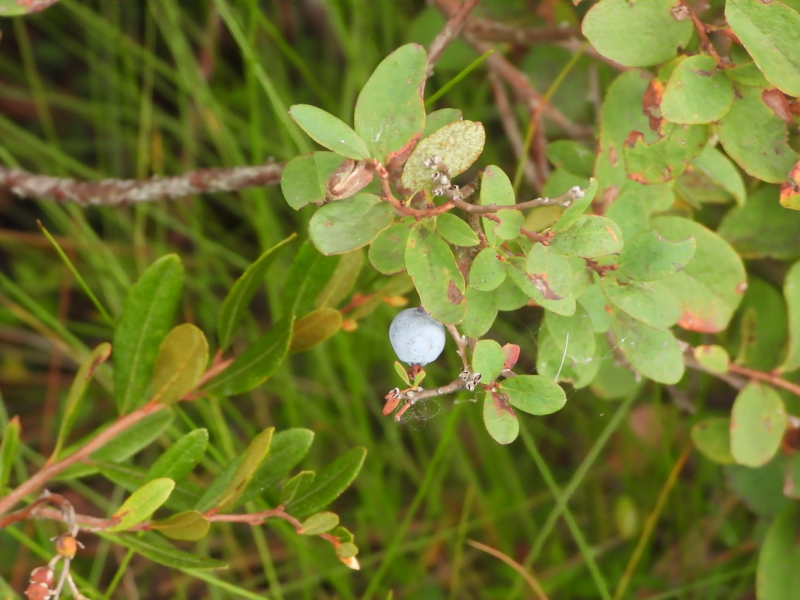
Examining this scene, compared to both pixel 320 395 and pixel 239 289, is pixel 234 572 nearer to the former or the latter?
pixel 320 395

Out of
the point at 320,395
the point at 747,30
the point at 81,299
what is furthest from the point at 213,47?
the point at 747,30

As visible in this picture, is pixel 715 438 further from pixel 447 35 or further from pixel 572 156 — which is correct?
pixel 447 35

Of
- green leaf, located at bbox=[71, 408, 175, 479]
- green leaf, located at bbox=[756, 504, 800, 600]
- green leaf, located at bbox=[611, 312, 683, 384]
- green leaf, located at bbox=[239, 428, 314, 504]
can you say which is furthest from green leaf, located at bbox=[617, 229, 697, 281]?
green leaf, located at bbox=[756, 504, 800, 600]

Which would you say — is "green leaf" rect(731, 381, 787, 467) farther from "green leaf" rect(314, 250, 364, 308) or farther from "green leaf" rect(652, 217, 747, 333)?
"green leaf" rect(314, 250, 364, 308)

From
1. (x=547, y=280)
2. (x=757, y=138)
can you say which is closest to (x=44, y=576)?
(x=547, y=280)

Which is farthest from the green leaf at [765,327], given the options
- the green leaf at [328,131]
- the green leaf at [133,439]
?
the green leaf at [133,439]

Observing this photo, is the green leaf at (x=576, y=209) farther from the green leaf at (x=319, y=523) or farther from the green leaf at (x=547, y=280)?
the green leaf at (x=319, y=523)
